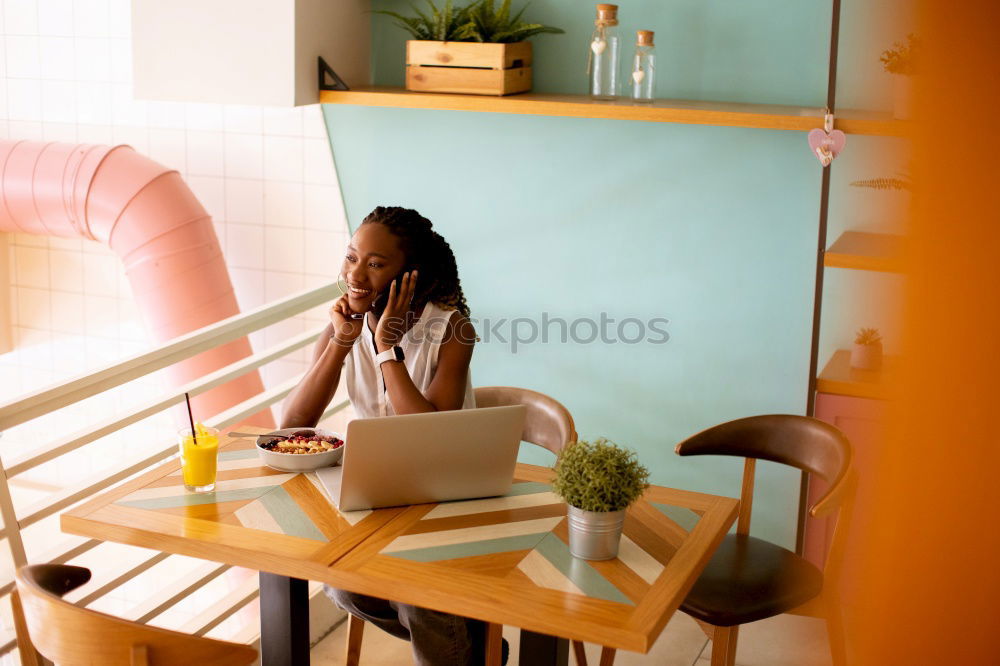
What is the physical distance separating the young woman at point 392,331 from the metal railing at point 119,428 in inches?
14.9

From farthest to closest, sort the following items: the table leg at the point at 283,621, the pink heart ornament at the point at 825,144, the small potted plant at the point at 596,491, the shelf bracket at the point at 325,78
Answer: the shelf bracket at the point at 325,78 → the pink heart ornament at the point at 825,144 → the table leg at the point at 283,621 → the small potted plant at the point at 596,491

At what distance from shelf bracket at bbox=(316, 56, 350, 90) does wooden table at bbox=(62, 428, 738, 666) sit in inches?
49.8

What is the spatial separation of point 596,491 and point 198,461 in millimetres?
702

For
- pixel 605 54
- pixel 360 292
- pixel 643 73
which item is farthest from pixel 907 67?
pixel 605 54

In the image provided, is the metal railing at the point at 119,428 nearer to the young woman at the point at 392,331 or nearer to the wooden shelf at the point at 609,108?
the young woman at the point at 392,331

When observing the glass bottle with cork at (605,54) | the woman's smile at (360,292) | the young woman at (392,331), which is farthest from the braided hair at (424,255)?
the glass bottle with cork at (605,54)

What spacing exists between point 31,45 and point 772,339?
277 cm

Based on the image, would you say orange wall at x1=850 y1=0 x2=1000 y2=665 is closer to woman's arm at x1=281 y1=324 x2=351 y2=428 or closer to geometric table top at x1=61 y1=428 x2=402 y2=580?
geometric table top at x1=61 y1=428 x2=402 y2=580

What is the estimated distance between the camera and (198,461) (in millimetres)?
1693

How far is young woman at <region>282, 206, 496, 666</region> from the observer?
6.44 ft

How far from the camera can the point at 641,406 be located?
2.99 metres

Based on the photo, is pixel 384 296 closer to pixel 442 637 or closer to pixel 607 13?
pixel 442 637

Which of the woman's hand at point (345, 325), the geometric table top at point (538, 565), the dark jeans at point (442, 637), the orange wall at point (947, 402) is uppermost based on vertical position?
the orange wall at point (947, 402)

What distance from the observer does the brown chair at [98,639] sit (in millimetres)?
1318
